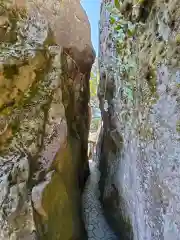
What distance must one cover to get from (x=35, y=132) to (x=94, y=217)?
1648 mm

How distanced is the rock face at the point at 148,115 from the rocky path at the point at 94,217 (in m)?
0.36

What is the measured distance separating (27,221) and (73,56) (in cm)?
257

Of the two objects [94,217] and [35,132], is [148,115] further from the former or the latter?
[94,217]

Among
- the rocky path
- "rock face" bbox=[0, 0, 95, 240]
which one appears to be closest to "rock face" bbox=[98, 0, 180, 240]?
the rocky path

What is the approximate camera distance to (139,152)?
218cm

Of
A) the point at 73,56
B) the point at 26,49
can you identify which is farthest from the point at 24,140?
the point at 73,56

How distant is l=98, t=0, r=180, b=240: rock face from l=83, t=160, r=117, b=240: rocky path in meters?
0.36

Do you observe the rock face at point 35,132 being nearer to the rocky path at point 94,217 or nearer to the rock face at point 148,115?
the rocky path at point 94,217

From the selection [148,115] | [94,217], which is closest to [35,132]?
[148,115]

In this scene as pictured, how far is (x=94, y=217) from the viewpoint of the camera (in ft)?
12.0

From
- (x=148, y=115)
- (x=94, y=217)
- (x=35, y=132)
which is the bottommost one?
(x=94, y=217)

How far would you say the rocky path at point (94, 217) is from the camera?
10.9 ft

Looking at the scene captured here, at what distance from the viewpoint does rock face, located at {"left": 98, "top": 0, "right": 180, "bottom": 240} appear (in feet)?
5.10

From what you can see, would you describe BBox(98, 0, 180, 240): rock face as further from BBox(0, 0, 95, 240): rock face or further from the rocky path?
BBox(0, 0, 95, 240): rock face
